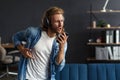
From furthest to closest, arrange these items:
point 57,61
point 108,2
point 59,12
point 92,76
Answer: point 108,2 → point 92,76 → point 57,61 → point 59,12

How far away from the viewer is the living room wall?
6.06 meters

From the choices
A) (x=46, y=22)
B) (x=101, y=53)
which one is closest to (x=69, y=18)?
(x=101, y=53)

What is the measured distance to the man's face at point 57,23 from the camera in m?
1.59

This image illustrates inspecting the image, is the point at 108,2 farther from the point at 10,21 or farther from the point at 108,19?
the point at 10,21

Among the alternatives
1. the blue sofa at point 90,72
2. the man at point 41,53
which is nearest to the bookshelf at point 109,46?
the blue sofa at point 90,72

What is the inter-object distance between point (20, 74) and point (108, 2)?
4.68 m

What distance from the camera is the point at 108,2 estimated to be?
6004 mm

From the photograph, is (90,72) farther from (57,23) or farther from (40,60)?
(57,23)

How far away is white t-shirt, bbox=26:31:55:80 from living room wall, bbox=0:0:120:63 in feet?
14.5

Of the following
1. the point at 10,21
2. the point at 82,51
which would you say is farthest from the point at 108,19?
the point at 10,21

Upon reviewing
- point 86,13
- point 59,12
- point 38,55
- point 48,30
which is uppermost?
point 86,13

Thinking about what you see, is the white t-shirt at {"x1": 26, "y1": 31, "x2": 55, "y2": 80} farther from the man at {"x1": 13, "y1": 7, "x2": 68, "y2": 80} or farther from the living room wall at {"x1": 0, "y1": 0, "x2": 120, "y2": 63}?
the living room wall at {"x1": 0, "y1": 0, "x2": 120, "y2": 63}

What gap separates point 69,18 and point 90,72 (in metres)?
3.79

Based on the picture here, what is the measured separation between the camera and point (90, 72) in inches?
96.6
